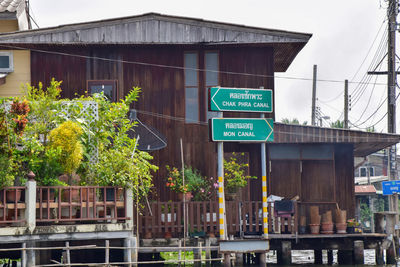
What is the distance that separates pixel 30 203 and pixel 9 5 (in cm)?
1283

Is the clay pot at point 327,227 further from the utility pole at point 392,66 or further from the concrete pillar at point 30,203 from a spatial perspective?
the concrete pillar at point 30,203

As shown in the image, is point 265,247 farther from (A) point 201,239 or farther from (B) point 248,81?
(B) point 248,81

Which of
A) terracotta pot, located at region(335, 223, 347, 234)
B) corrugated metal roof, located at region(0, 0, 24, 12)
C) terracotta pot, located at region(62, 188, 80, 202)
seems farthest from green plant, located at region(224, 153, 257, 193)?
corrugated metal roof, located at region(0, 0, 24, 12)

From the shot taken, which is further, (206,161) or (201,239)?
(206,161)

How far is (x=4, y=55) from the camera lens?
27.5 metres

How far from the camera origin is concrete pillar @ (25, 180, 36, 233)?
18.8m

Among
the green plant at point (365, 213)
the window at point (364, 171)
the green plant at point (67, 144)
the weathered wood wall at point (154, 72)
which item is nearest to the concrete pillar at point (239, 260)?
the weathered wood wall at point (154, 72)

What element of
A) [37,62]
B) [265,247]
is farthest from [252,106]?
[37,62]

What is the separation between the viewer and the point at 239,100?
21.1 metres

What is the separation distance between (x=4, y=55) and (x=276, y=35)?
1008 centimetres

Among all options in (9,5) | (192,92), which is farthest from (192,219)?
(9,5)

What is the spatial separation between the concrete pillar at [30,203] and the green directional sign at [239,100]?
5439 millimetres

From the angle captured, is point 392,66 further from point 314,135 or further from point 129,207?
point 129,207

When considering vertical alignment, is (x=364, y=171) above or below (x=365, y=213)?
above
